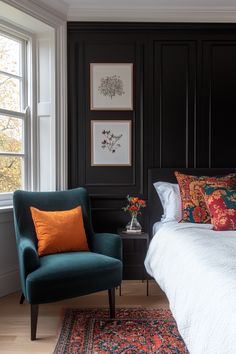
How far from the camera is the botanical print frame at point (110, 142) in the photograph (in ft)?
11.5

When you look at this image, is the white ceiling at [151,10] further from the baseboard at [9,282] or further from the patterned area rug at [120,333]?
the patterned area rug at [120,333]

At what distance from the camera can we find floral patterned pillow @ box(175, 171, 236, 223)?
2.88 m

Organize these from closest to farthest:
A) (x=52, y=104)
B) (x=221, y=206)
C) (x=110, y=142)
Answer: (x=221, y=206)
(x=52, y=104)
(x=110, y=142)

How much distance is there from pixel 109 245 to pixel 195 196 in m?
0.89

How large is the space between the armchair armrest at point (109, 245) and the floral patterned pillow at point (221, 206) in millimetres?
779

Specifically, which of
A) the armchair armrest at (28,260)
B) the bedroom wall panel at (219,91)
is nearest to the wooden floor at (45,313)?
the armchair armrest at (28,260)

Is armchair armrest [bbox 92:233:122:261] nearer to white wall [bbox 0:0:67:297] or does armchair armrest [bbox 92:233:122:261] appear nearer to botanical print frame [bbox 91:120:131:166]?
white wall [bbox 0:0:67:297]

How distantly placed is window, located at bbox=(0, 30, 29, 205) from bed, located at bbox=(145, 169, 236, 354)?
1.54m

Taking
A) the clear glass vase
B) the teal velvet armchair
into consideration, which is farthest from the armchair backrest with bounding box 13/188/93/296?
the clear glass vase

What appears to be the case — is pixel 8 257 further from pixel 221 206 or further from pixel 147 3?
pixel 147 3

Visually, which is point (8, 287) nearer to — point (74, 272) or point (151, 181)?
point (74, 272)

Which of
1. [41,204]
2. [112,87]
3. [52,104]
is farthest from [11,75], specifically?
[41,204]

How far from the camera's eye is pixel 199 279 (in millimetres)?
1655

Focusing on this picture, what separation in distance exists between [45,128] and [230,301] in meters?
2.63
